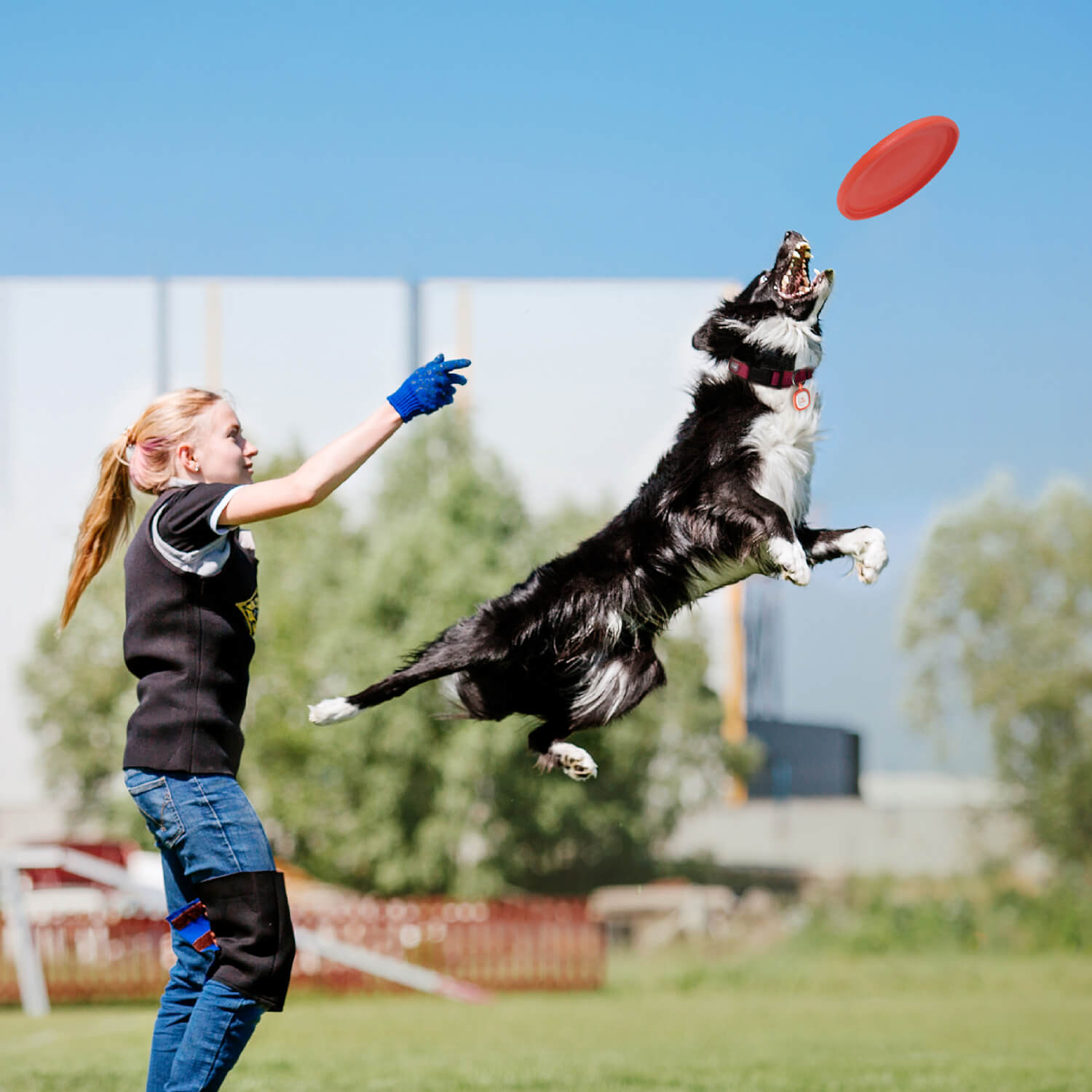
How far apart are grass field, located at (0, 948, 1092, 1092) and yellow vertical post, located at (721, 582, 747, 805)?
236 inches

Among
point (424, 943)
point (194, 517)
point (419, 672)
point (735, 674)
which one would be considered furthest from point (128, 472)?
point (735, 674)

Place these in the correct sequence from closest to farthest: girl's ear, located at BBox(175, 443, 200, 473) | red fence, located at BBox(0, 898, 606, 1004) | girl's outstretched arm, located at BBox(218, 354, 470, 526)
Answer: girl's outstretched arm, located at BBox(218, 354, 470, 526) → girl's ear, located at BBox(175, 443, 200, 473) → red fence, located at BBox(0, 898, 606, 1004)

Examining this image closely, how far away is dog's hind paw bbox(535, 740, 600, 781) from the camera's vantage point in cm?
346

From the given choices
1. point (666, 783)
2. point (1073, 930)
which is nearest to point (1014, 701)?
point (1073, 930)

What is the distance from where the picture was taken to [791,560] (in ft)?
10.1

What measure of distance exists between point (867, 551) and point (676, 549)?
0.49 meters

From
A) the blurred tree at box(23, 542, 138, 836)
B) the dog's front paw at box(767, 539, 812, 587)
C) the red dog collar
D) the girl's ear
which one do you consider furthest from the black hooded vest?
the blurred tree at box(23, 542, 138, 836)

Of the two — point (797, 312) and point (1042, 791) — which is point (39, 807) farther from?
point (797, 312)

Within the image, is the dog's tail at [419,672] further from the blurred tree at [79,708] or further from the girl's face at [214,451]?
the blurred tree at [79,708]

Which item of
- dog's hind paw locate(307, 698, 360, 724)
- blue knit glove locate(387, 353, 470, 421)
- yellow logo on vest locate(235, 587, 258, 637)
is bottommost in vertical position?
dog's hind paw locate(307, 698, 360, 724)

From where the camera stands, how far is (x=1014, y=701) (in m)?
21.2

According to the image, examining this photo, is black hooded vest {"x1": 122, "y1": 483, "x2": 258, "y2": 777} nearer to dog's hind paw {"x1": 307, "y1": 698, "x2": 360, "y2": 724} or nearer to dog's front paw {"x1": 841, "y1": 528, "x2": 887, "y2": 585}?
dog's hind paw {"x1": 307, "y1": 698, "x2": 360, "y2": 724}

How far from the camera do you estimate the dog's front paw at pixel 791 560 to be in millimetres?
3076

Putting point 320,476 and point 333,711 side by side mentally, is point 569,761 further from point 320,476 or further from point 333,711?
point 320,476
